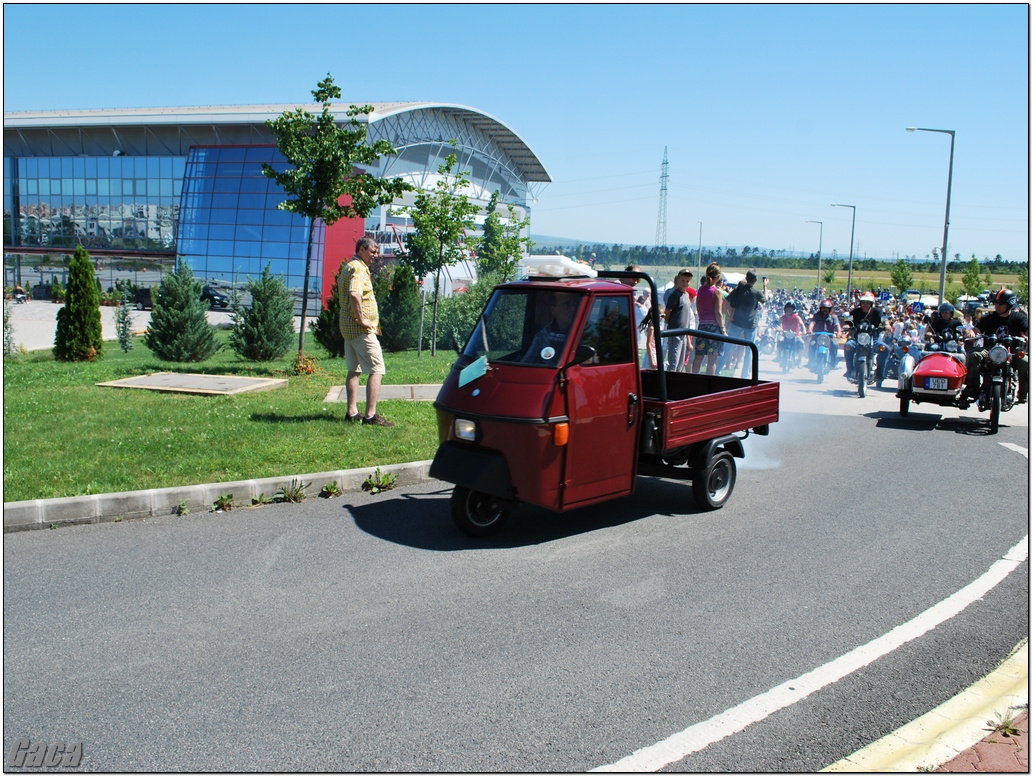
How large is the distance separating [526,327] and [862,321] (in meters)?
11.8

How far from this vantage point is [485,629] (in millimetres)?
4629

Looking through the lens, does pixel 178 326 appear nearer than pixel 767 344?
Yes

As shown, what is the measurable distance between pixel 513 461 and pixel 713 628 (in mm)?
1853

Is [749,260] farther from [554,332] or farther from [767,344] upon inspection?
[554,332]

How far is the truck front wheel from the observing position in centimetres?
626

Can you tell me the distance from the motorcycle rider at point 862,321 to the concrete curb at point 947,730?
12558 millimetres

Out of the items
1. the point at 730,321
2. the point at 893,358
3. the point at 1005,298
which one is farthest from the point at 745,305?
the point at 893,358

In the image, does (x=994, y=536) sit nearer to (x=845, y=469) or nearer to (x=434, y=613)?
(x=845, y=469)

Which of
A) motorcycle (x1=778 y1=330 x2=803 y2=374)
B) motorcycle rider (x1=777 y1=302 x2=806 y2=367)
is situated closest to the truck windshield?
motorcycle (x1=778 y1=330 x2=803 y2=374)

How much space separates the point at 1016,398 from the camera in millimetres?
14508

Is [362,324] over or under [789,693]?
over

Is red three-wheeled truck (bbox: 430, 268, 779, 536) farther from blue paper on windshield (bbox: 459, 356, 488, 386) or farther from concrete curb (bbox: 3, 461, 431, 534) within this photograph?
concrete curb (bbox: 3, 461, 431, 534)

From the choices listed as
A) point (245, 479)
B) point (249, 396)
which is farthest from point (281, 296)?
point (245, 479)

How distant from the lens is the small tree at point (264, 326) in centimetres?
1659
